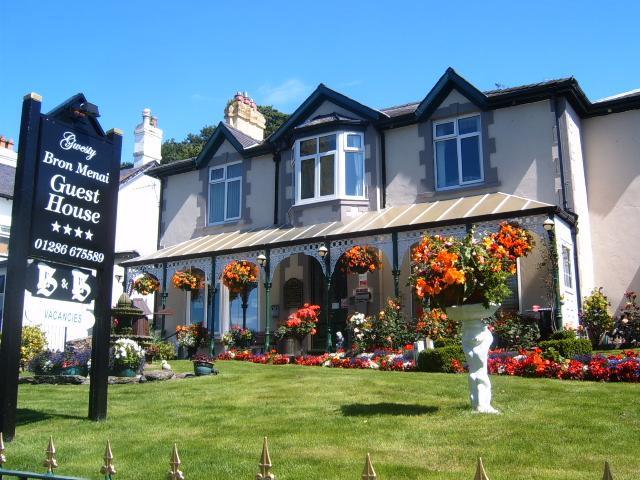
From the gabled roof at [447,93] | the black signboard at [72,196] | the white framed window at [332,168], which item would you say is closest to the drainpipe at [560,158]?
the gabled roof at [447,93]

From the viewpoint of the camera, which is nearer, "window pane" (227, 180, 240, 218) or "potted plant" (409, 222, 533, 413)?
"potted plant" (409, 222, 533, 413)

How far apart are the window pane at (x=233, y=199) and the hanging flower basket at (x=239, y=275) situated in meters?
3.78

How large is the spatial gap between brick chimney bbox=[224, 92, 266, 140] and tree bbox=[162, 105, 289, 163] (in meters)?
24.2

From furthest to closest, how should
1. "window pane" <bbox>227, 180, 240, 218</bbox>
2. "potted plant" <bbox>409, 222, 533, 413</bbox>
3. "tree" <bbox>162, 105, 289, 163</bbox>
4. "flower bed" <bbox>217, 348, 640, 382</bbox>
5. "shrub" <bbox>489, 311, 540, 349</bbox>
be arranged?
"tree" <bbox>162, 105, 289, 163</bbox> < "window pane" <bbox>227, 180, 240, 218</bbox> < "shrub" <bbox>489, 311, 540, 349</bbox> < "flower bed" <bbox>217, 348, 640, 382</bbox> < "potted plant" <bbox>409, 222, 533, 413</bbox>

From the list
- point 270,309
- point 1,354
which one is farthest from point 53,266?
point 270,309

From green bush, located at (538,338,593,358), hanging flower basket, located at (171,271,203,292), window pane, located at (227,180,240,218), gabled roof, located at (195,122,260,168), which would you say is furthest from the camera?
gabled roof, located at (195,122,260,168)

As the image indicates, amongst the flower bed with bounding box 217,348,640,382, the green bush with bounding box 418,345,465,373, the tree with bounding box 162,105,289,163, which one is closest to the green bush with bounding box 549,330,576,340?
the flower bed with bounding box 217,348,640,382

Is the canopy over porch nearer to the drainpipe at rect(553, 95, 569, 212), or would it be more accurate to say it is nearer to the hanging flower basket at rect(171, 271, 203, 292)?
the hanging flower basket at rect(171, 271, 203, 292)

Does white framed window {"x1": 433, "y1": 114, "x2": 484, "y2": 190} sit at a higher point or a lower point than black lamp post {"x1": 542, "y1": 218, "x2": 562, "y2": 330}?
higher

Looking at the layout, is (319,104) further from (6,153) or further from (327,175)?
(6,153)

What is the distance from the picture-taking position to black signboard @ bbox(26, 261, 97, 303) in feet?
24.9

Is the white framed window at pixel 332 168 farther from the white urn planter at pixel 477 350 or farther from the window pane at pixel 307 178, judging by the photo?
the white urn planter at pixel 477 350

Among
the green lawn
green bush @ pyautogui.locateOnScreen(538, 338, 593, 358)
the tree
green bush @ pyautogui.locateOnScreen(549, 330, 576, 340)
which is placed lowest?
the green lawn

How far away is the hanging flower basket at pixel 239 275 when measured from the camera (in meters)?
18.1
